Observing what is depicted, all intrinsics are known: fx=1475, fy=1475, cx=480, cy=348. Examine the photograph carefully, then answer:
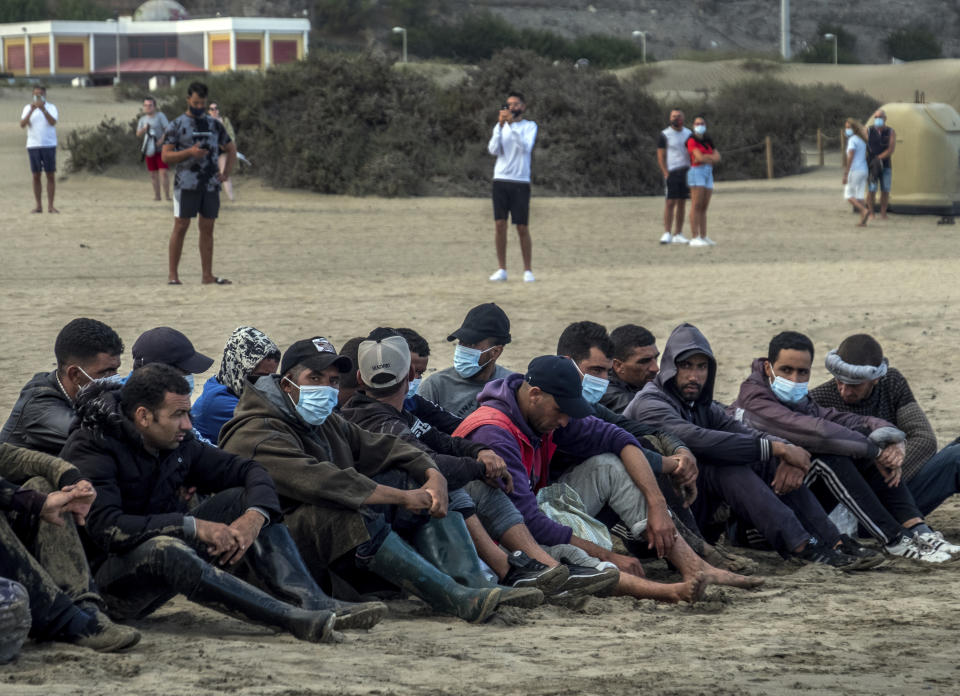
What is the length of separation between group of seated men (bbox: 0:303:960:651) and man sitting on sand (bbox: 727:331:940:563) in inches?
0.4

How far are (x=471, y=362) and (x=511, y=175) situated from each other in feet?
27.4

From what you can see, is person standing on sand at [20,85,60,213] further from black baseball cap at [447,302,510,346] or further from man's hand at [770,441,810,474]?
man's hand at [770,441,810,474]

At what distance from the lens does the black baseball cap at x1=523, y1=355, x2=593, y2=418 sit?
602 centimetres

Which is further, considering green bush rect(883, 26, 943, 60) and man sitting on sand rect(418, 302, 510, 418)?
green bush rect(883, 26, 943, 60)

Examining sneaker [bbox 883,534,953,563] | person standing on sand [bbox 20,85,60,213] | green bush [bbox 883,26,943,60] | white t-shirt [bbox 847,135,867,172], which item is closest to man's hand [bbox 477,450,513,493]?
sneaker [bbox 883,534,953,563]

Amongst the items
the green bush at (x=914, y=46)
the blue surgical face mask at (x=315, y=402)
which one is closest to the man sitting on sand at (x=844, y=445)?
the blue surgical face mask at (x=315, y=402)

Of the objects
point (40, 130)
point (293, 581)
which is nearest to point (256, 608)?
point (293, 581)

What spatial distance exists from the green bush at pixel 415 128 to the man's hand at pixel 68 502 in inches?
893

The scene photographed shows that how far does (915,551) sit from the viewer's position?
6664 mm

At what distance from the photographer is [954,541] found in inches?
281

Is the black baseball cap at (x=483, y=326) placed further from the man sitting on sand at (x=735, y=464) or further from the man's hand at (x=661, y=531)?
the man's hand at (x=661, y=531)

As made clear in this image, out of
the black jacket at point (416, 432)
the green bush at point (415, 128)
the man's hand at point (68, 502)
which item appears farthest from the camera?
the green bush at point (415, 128)

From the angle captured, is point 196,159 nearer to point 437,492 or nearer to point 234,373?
point 234,373

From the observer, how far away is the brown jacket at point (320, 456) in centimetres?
525
